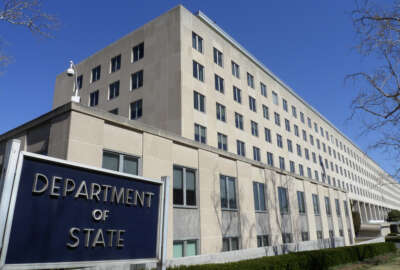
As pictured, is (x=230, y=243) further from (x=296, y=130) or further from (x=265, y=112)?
(x=296, y=130)

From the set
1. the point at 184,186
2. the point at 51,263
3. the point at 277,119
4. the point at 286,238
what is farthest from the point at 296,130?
the point at 51,263

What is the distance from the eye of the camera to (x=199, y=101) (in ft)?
101

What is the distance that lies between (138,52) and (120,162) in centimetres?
2377

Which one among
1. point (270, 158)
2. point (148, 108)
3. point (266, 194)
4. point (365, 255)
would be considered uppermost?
point (148, 108)

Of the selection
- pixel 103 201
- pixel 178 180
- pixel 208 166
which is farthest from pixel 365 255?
pixel 103 201

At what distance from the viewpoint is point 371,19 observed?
1391cm

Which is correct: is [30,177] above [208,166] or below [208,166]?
below

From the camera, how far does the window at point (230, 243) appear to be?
18547 millimetres

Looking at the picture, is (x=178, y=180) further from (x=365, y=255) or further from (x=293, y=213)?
(x=365, y=255)

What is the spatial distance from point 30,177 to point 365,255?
26294 millimetres

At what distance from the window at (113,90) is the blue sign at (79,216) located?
106 feet

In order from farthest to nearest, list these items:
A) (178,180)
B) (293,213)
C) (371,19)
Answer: (293,213)
(178,180)
(371,19)

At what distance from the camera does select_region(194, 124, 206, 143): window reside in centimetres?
2931

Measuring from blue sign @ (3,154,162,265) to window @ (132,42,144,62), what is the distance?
31.5m
